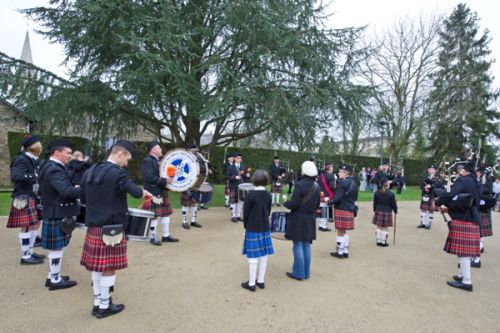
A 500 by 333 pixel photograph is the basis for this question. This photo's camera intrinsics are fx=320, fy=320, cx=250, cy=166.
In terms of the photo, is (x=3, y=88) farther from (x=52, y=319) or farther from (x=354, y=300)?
(x=354, y=300)

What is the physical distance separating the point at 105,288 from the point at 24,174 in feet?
8.16

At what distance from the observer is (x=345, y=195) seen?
5828 mm

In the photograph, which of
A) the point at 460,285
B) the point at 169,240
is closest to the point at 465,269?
the point at 460,285

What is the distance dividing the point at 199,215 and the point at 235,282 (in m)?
5.14

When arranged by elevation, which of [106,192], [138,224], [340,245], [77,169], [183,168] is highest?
[183,168]

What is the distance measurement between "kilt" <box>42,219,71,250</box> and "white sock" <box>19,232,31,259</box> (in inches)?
50.9

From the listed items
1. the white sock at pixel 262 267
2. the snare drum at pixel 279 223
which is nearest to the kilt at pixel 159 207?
the snare drum at pixel 279 223

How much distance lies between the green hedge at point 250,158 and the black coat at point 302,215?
5631 mm

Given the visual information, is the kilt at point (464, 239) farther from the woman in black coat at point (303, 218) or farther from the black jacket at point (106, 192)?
the black jacket at point (106, 192)

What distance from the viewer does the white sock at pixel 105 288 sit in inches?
126

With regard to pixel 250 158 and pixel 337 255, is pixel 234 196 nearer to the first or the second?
pixel 337 255

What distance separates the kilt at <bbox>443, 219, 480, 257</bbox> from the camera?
4.34 metres

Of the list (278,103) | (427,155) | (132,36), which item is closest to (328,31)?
(278,103)

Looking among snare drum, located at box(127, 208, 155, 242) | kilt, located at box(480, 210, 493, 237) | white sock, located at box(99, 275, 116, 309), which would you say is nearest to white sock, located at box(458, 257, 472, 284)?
kilt, located at box(480, 210, 493, 237)
